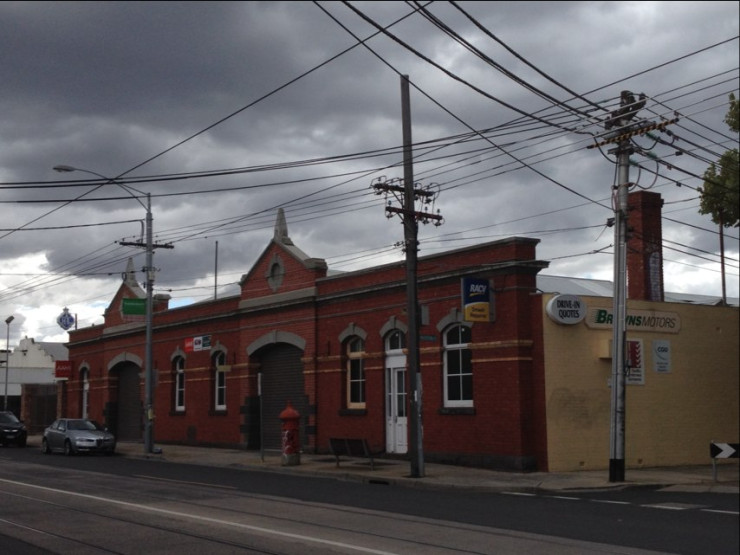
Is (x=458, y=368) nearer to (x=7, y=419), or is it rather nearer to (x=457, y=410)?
(x=457, y=410)

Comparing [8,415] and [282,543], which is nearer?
[282,543]

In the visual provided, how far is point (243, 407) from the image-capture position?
32.4 meters

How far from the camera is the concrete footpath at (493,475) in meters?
18.8

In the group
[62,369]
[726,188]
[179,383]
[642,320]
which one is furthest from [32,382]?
[726,188]

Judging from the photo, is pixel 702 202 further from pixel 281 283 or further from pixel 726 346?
pixel 281 283

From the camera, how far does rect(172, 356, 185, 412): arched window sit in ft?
123

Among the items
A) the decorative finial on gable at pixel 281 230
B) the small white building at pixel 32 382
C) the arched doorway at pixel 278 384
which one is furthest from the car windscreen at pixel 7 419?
the decorative finial on gable at pixel 281 230

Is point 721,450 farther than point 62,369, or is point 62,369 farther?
point 62,369

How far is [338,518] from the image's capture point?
13547 mm

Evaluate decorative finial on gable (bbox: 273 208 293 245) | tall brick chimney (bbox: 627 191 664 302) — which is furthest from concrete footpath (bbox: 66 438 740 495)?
decorative finial on gable (bbox: 273 208 293 245)

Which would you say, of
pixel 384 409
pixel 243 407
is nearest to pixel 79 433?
pixel 243 407

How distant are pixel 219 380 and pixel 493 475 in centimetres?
1632

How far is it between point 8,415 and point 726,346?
3079 centimetres

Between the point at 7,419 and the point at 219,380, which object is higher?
the point at 219,380
